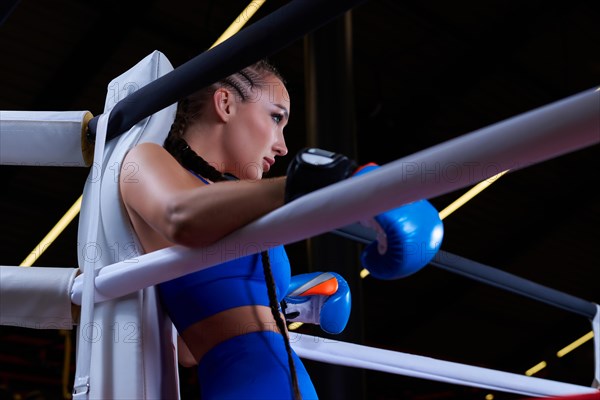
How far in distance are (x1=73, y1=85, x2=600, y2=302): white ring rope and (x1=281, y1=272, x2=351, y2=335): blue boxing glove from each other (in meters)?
0.49

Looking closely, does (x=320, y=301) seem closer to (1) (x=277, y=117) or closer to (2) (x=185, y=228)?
(1) (x=277, y=117)

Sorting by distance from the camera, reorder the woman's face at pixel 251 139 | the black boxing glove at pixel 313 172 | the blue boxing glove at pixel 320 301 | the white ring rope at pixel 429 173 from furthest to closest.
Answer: the blue boxing glove at pixel 320 301
the woman's face at pixel 251 139
the black boxing glove at pixel 313 172
the white ring rope at pixel 429 173

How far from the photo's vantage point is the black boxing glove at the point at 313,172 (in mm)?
742

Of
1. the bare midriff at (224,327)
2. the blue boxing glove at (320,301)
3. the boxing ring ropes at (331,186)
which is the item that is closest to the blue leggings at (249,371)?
the bare midriff at (224,327)

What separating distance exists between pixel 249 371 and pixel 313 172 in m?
0.33

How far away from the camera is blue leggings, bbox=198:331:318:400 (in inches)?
36.7

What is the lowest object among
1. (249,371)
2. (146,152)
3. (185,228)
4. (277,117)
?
(249,371)

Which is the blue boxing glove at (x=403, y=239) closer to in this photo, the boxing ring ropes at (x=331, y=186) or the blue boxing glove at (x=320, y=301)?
the boxing ring ropes at (x=331, y=186)

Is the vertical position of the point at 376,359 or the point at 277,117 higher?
the point at 277,117

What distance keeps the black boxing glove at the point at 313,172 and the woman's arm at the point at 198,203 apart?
42mm

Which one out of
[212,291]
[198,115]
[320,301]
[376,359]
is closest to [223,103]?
[198,115]

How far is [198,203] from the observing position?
0.81 metres

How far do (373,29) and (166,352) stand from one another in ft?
18.5

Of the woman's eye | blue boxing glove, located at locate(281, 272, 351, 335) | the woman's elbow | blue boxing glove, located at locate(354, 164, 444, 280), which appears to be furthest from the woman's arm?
blue boxing glove, located at locate(281, 272, 351, 335)
